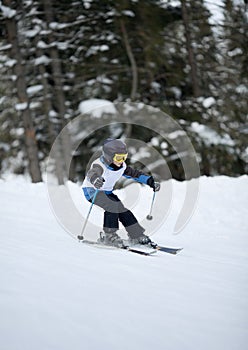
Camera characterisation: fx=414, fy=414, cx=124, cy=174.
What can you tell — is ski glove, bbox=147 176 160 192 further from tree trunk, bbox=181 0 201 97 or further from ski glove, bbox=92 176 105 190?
tree trunk, bbox=181 0 201 97

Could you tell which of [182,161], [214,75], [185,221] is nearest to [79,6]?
[214,75]

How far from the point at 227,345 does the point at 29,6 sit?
529 inches

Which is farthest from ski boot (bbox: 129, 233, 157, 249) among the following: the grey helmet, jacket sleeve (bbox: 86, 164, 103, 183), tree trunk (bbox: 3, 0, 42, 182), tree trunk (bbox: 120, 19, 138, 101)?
tree trunk (bbox: 120, 19, 138, 101)

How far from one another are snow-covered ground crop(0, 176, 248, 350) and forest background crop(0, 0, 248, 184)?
8.33 metres

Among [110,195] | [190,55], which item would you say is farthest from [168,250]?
[190,55]

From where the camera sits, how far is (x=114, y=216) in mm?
5793

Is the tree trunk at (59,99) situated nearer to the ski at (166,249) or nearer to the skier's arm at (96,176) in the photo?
the skier's arm at (96,176)

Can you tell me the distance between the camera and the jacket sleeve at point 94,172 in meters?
5.56

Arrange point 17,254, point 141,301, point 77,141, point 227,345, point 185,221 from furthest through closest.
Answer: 1. point 77,141
2. point 185,221
3. point 17,254
4. point 141,301
5. point 227,345

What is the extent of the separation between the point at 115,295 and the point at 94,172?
8.11 ft

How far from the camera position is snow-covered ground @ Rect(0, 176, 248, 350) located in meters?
2.71

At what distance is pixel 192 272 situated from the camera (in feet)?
15.0

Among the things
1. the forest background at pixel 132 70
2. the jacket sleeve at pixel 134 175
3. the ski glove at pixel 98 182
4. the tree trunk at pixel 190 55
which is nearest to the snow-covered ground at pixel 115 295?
the ski glove at pixel 98 182

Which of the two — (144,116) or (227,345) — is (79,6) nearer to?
(144,116)
